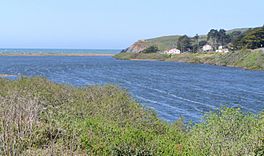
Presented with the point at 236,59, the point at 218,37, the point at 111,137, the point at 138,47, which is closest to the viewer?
the point at 111,137

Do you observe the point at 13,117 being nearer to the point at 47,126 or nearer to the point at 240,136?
the point at 47,126

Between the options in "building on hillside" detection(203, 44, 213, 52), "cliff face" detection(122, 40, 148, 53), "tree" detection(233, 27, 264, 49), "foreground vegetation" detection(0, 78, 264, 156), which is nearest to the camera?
"foreground vegetation" detection(0, 78, 264, 156)

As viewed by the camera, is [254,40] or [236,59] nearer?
[236,59]

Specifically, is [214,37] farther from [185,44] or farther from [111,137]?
[111,137]

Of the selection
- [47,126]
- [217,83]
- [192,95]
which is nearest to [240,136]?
[47,126]

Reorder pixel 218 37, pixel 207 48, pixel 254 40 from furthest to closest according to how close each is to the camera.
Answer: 1. pixel 218 37
2. pixel 207 48
3. pixel 254 40

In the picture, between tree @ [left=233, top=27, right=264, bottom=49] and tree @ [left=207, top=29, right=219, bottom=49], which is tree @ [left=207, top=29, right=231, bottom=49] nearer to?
tree @ [left=207, top=29, right=219, bottom=49]

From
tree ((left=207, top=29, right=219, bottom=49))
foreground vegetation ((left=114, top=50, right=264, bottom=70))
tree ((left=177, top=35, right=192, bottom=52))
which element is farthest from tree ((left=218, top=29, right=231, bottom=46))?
foreground vegetation ((left=114, top=50, right=264, bottom=70))

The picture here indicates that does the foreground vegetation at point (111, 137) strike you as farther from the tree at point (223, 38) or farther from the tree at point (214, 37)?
the tree at point (214, 37)

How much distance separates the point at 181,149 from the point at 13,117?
231 inches

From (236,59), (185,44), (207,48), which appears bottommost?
(236,59)

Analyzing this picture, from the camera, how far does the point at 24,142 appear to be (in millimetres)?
11758

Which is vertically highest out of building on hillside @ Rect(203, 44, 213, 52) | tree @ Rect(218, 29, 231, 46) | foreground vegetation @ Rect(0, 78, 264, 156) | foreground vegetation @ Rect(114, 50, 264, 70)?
tree @ Rect(218, 29, 231, 46)

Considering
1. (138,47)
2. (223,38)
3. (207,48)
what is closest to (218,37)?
(223,38)
